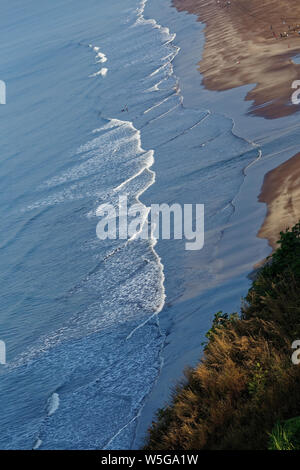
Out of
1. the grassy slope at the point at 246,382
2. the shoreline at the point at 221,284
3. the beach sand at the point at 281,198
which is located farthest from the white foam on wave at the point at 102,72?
the grassy slope at the point at 246,382

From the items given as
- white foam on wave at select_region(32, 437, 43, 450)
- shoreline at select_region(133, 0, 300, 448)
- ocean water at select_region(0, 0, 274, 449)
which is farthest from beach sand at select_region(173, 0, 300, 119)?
white foam on wave at select_region(32, 437, 43, 450)

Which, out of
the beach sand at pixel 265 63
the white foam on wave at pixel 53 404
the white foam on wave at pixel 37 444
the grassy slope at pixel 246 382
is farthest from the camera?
the beach sand at pixel 265 63

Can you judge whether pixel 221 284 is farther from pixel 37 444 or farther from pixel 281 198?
pixel 37 444

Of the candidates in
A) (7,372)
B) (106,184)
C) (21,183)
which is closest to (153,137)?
(106,184)

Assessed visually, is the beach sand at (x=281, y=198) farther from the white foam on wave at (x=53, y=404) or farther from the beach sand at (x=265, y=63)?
the white foam on wave at (x=53, y=404)
